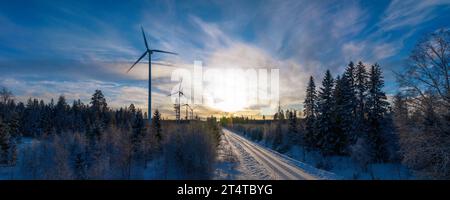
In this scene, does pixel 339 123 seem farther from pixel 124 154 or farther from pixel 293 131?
pixel 124 154

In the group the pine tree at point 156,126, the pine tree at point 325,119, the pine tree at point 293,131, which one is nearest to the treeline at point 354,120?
the pine tree at point 325,119

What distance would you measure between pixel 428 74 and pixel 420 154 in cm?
508

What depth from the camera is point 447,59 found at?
13.2m

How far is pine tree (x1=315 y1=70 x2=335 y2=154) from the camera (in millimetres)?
31516

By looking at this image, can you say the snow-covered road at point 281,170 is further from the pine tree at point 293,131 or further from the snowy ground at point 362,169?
the pine tree at point 293,131

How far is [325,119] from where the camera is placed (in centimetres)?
3192

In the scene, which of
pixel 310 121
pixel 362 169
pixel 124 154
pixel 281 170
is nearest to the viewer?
pixel 124 154

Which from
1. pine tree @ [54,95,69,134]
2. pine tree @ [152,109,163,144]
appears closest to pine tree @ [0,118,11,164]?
pine tree @ [152,109,163,144]

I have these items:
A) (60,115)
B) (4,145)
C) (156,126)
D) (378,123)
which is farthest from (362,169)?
(60,115)

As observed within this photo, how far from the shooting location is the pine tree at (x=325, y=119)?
1241 inches

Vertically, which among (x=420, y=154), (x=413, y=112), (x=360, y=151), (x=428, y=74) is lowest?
(x=360, y=151)
